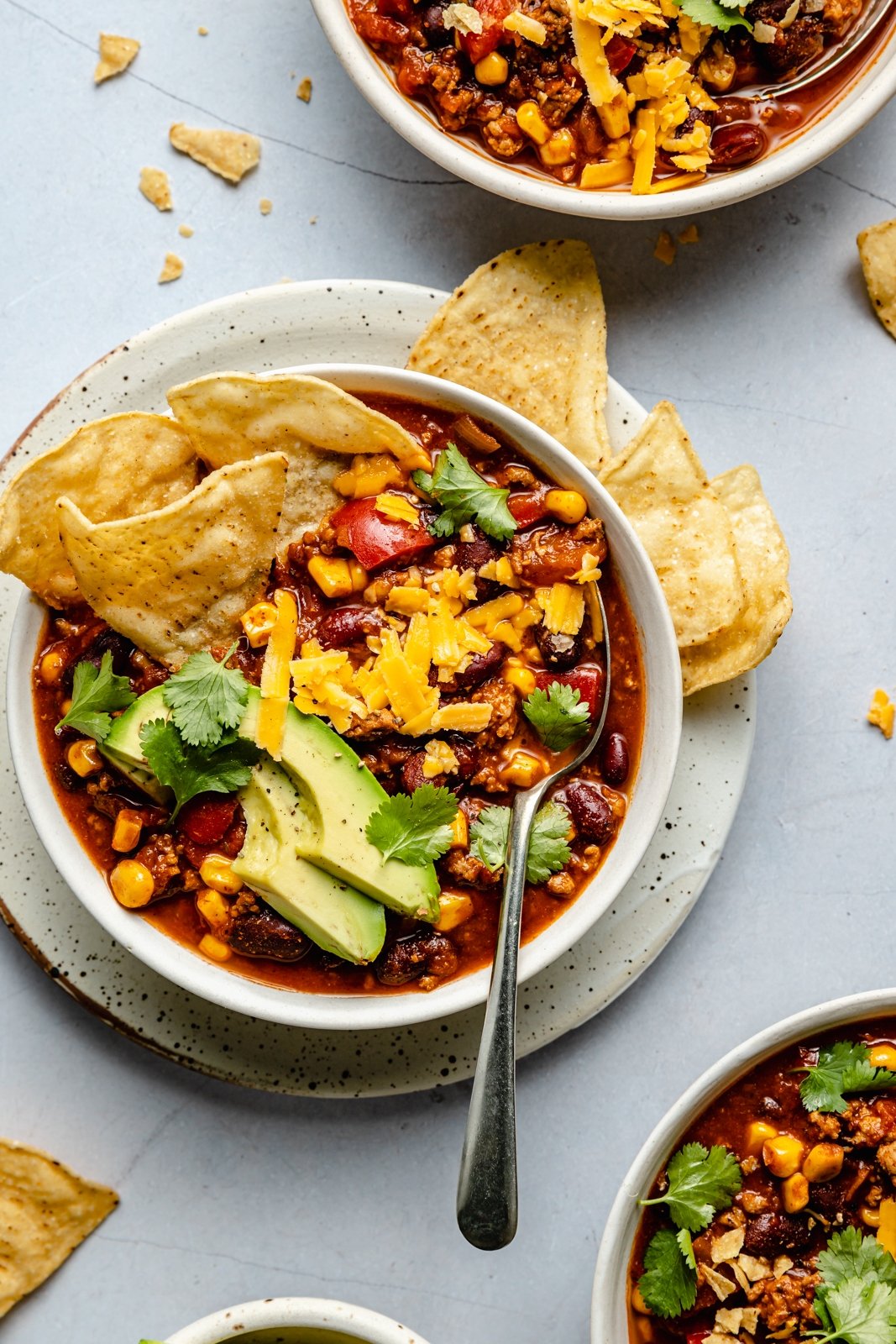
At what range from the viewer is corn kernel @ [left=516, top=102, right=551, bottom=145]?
3.52m

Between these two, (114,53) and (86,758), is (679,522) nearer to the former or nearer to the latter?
(86,758)

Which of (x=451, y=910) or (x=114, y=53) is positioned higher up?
(x=114, y=53)

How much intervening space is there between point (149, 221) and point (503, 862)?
2196 mm

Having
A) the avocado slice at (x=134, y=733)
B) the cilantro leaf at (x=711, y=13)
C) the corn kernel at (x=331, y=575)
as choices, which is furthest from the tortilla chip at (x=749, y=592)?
the avocado slice at (x=134, y=733)

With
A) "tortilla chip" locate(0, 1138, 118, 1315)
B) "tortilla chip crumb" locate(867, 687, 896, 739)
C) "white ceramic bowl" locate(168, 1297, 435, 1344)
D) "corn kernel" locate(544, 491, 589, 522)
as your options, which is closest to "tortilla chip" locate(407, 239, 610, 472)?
"corn kernel" locate(544, 491, 589, 522)

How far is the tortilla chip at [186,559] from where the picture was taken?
3080mm

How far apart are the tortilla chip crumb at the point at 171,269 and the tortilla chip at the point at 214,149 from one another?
0.29m

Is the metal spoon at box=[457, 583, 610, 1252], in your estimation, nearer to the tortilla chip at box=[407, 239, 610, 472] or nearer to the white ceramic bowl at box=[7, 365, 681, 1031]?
the white ceramic bowl at box=[7, 365, 681, 1031]

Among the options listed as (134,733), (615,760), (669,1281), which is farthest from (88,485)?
(669,1281)

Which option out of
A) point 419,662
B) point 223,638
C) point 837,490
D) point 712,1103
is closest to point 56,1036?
point 223,638

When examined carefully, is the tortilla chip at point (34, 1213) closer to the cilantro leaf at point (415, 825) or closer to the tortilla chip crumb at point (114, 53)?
the cilantro leaf at point (415, 825)

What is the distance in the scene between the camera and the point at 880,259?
12.2 feet

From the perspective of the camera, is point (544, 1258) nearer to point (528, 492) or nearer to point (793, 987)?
point (793, 987)

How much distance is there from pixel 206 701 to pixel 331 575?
0.47 meters
